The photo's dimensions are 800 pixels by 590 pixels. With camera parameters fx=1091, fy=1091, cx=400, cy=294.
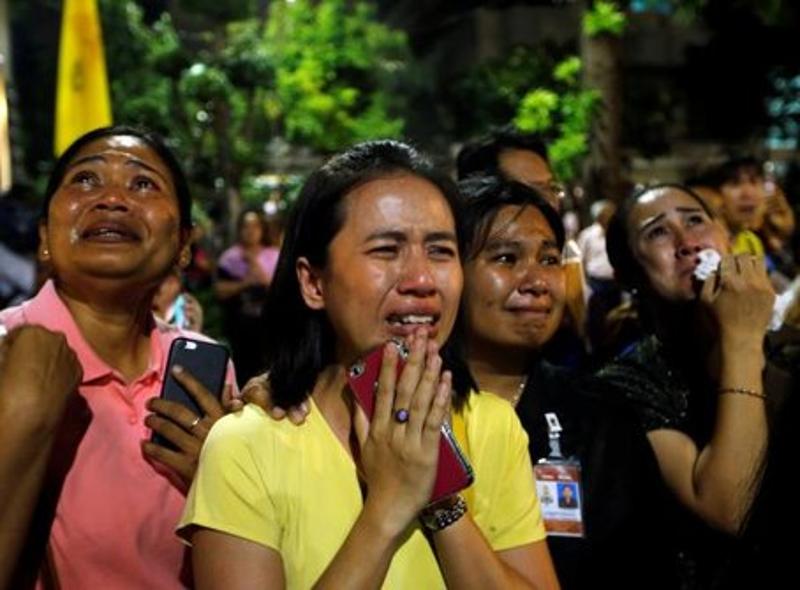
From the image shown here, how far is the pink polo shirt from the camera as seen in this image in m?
2.32

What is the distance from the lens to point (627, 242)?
3.53m

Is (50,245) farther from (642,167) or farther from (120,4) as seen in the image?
(642,167)

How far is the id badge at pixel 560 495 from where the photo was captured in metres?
2.67

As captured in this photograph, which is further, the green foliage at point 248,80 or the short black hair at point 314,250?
the green foliage at point 248,80

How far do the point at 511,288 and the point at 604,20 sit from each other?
9.33 meters

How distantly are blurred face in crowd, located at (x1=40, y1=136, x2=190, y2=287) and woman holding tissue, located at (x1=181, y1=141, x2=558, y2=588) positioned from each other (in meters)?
0.48

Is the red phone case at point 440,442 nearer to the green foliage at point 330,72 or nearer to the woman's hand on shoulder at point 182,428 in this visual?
the woman's hand on shoulder at point 182,428

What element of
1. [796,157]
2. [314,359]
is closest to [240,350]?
[314,359]

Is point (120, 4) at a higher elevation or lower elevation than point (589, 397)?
higher

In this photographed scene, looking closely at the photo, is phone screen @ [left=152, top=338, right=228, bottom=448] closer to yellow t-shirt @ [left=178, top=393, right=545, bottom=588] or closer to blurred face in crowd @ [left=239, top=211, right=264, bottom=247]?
yellow t-shirt @ [left=178, top=393, right=545, bottom=588]

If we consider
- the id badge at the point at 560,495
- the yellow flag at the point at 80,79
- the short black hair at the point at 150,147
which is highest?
the yellow flag at the point at 80,79

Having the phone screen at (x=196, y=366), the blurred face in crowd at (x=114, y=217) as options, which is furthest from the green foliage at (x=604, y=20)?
the phone screen at (x=196, y=366)

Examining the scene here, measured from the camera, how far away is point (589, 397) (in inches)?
115

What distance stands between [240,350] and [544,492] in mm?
6443
